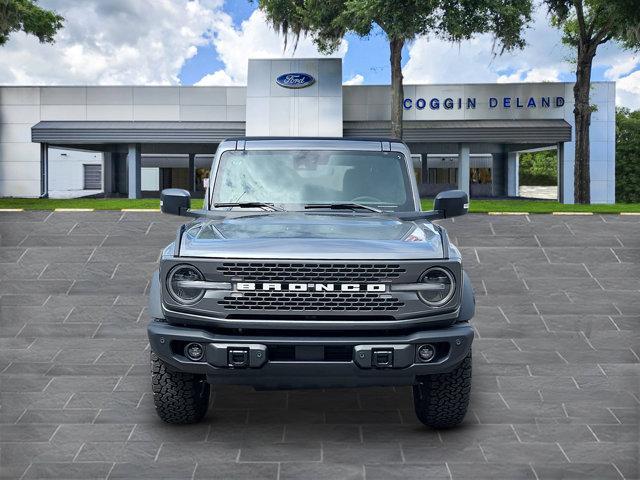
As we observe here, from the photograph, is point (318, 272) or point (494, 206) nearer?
point (318, 272)

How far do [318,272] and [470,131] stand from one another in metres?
36.5

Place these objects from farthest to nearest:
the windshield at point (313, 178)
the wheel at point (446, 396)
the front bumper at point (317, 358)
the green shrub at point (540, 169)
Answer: the green shrub at point (540, 169) → the windshield at point (313, 178) → the wheel at point (446, 396) → the front bumper at point (317, 358)

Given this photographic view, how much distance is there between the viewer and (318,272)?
5.49 metres

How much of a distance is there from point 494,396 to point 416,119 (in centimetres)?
3527

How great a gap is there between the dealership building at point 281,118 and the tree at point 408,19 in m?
4.71

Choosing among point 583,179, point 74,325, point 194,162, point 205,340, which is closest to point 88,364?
point 74,325

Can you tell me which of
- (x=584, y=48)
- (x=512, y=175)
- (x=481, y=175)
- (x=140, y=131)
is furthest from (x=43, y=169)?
(x=481, y=175)

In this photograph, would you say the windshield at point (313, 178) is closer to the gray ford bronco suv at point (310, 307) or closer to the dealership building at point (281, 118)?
the gray ford bronco suv at point (310, 307)

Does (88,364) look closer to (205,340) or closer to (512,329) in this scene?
(205,340)

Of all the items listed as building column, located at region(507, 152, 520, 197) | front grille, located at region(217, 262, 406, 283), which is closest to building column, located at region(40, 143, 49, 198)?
building column, located at region(507, 152, 520, 197)

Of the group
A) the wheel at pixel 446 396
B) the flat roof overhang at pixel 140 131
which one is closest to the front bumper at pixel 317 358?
the wheel at pixel 446 396

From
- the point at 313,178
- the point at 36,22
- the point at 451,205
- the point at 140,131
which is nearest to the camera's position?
the point at 451,205

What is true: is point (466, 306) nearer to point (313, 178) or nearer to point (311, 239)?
point (311, 239)

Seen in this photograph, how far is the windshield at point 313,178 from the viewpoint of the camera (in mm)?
7023
